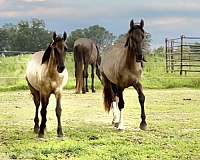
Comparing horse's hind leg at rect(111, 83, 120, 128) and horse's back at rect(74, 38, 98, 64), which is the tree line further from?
horse's hind leg at rect(111, 83, 120, 128)

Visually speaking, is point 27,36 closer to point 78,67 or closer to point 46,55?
point 78,67

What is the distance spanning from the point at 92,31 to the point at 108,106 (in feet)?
182

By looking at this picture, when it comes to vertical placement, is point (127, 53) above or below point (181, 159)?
above

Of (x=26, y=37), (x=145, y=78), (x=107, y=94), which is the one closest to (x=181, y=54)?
(x=145, y=78)

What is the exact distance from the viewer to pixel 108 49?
37.9 feet

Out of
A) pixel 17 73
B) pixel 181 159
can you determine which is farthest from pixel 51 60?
pixel 17 73

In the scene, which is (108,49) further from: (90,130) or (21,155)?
(21,155)

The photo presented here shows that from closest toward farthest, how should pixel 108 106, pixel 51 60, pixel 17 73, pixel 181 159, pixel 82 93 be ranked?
pixel 181 159 → pixel 51 60 → pixel 108 106 → pixel 82 93 → pixel 17 73

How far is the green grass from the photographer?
23.4 meters

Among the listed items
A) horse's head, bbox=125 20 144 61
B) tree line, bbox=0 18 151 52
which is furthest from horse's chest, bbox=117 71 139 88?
tree line, bbox=0 18 151 52

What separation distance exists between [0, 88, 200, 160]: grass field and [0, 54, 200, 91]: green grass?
7.88m

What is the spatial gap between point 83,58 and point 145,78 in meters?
5.63

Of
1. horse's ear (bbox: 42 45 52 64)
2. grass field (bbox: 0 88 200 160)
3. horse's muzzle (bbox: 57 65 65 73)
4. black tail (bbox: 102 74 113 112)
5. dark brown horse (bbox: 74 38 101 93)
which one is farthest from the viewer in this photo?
dark brown horse (bbox: 74 38 101 93)

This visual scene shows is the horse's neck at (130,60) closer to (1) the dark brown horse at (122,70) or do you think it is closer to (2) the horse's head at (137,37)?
(1) the dark brown horse at (122,70)
